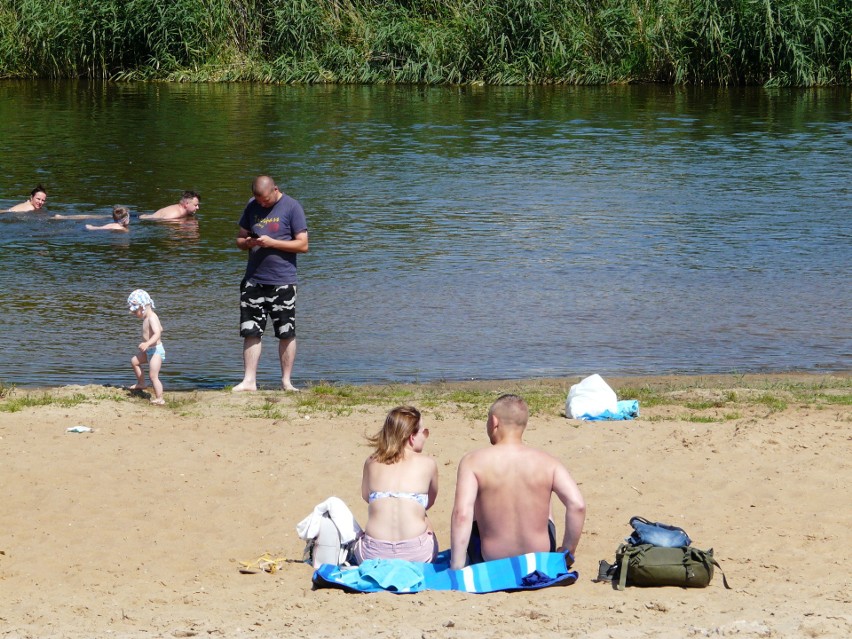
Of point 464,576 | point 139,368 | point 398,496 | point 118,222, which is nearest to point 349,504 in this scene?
point 398,496

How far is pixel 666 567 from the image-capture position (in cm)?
621

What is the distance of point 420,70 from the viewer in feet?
119

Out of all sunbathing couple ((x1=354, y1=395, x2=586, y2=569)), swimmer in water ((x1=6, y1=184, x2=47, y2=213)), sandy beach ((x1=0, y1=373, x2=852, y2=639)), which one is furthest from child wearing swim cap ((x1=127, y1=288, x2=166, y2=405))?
swimmer in water ((x1=6, y1=184, x2=47, y2=213))

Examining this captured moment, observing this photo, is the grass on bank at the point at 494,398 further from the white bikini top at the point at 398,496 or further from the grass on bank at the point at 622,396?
the white bikini top at the point at 398,496

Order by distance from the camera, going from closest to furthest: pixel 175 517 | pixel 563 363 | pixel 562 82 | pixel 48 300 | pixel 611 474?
1. pixel 175 517
2. pixel 611 474
3. pixel 563 363
4. pixel 48 300
5. pixel 562 82

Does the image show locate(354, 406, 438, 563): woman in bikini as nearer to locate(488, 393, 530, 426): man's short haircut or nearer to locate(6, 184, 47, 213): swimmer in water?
locate(488, 393, 530, 426): man's short haircut

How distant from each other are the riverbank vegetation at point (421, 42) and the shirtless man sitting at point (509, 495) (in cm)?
2844

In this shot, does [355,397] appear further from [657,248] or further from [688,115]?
[688,115]

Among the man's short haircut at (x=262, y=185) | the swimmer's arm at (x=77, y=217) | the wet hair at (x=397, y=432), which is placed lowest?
the wet hair at (x=397, y=432)

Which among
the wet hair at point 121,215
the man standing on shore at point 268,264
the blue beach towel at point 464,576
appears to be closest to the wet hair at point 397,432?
the blue beach towel at point 464,576

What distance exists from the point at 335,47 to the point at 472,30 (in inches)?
164

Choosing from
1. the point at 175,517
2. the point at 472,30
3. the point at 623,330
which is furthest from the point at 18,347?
the point at 472,30

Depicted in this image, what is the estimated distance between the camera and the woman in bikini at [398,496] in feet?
21.1

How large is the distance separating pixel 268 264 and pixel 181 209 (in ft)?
28.4
